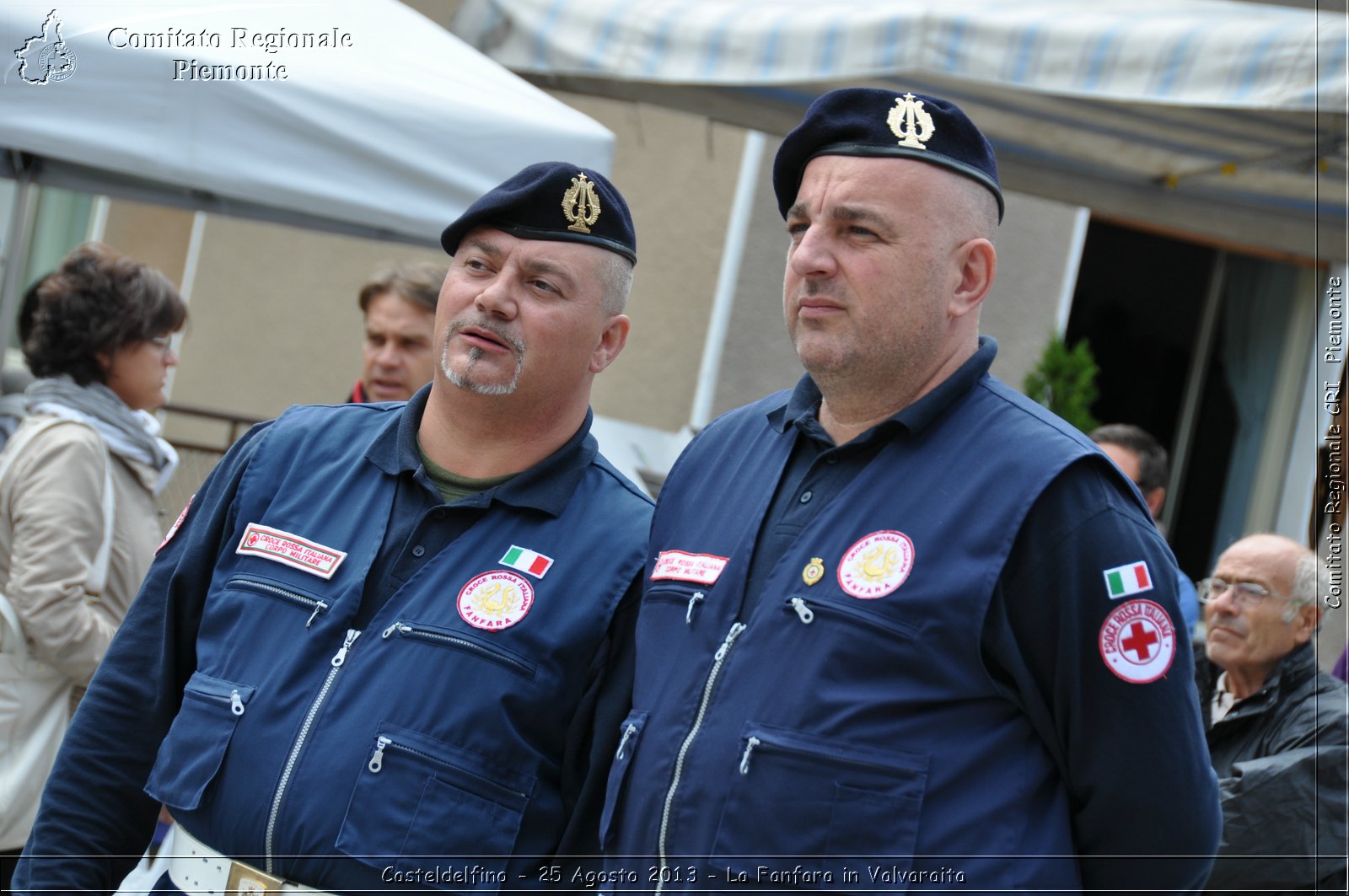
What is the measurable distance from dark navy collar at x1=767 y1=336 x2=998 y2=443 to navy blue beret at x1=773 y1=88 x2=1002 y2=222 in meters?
0.28

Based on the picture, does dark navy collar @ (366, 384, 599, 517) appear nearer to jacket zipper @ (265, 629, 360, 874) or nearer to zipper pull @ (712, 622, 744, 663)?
jacket zipper @ (265, 629, 360, 874)

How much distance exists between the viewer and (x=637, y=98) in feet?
15.5

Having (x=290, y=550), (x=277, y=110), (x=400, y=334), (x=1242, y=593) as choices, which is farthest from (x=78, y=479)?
(x=1242, y=593)

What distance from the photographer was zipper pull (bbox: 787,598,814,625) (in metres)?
1.93

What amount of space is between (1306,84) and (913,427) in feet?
7.71

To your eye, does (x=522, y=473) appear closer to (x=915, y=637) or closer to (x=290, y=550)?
(x=290, y=550)

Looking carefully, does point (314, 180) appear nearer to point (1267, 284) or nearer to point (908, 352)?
point (908, 352)

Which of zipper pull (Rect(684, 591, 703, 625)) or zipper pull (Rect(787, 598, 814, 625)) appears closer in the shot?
zipper pull (Rect(787, 598, 814, 625))

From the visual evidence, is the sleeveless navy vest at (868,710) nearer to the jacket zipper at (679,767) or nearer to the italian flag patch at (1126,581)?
the jacket zipper at (679,767)

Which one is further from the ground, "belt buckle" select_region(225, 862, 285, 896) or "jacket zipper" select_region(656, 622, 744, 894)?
"jacket zipper" select_region(656, 622, 744, 894)

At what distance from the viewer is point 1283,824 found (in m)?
3.20

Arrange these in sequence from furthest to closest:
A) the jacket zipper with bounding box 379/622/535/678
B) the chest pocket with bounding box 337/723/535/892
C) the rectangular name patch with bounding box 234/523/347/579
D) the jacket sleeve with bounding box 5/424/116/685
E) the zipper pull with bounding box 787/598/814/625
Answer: the jacket sleeve with bounding box 5/424/116/685 < the rectangular name patch with bounding box 234/523/347/579 < the jacket zipper with bounding box 379/622/535/678 < the chest pocket with bounding box 337/723/535/892 < the zipper pull with bounding box 787/598/814/625

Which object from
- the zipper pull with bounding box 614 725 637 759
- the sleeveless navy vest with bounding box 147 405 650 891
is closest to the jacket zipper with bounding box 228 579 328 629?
the sleeveless navy vest with bounding box 147 405 650 891

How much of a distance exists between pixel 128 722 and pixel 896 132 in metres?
1.80
